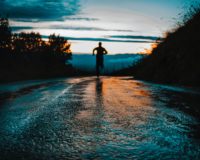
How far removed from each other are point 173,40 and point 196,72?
5.34m

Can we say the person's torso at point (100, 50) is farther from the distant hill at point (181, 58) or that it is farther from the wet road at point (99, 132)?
the wet road at point (99, 132)

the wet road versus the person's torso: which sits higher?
the person's torso

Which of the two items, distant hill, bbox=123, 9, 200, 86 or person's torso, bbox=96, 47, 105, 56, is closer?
distant hill, bbox=123, 9, 200, 86

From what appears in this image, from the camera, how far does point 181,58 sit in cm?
1783

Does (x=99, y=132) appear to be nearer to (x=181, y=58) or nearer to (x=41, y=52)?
(x=181, y=58)

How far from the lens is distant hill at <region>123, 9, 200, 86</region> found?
1633cm

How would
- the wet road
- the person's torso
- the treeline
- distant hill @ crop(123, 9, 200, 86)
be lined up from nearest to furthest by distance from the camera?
the wet road, distant hill @ crop(123, 9, 200, 86), the person's torso, the treeline

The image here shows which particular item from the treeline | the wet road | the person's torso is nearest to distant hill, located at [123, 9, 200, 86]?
the person's torso

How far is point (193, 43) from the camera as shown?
55.7 feet

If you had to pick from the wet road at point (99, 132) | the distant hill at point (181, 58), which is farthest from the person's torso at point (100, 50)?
the wet road at point (99, 132)

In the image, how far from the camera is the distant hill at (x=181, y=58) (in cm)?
1633

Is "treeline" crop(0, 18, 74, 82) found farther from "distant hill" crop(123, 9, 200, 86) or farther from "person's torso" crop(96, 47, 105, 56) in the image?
"distant hill" crop(123, 9, 200, 86)

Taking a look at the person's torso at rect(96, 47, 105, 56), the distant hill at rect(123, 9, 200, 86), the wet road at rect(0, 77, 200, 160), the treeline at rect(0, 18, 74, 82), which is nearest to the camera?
the wet road at rect(0, 77, 200, 160)

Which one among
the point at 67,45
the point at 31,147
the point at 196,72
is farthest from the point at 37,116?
the point at 67,45
